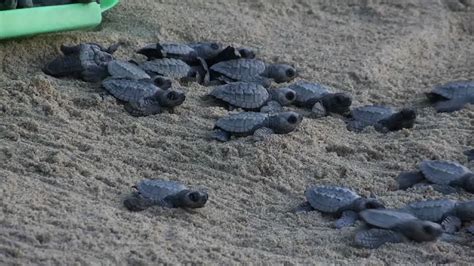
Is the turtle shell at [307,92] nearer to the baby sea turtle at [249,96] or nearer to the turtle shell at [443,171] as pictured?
the baby sea turtle at [249,96]

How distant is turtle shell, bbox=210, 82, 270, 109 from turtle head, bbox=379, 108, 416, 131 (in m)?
0.58

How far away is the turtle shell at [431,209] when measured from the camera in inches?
129

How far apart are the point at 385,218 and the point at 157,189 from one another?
83 centimetres

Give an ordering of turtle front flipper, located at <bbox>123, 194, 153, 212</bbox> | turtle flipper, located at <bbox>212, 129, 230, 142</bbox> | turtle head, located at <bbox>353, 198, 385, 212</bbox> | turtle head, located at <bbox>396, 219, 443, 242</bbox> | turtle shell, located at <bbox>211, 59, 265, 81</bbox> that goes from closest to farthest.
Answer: turtle head, located at <bbox>396, 219, 443, 242</bbox>, turtle front flipper, located at <bbox>123, 194, 153, 212</bbox>, turtle head, located at <bbox>353, 198, 385, 212</bbox>, turtle flipper, located at <bbox>212, 129, 230, 142</bbox>, turtle shell, located at <bbox>211, 59, 265, 81</bbox>

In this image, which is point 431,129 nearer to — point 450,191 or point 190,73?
point 450,191

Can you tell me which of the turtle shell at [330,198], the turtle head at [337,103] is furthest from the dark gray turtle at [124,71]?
the turtle shell at [330,198]

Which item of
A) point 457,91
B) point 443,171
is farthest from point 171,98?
point 457,91

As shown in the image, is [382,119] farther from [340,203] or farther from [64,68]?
[64,68]

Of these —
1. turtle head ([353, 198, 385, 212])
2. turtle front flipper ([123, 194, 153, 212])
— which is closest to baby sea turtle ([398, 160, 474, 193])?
turtle head ([353, 198, 385, 212])

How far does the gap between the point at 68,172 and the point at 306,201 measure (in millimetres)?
920

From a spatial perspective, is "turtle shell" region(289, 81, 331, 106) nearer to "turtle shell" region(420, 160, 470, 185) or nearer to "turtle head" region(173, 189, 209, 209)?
"turtle shell" region(420, 160, 470, 185)

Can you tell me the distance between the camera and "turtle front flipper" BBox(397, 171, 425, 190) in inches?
143

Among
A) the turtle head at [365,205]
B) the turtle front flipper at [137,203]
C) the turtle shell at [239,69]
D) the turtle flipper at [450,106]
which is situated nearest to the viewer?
the turtle front flipper at [137,203]

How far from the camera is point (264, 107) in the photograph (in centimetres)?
431
